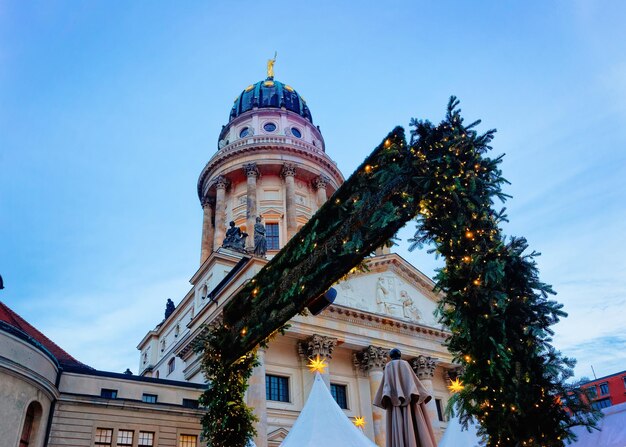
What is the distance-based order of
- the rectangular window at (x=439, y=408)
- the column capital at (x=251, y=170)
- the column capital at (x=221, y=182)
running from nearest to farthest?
the rectangular window at (x=439, y=408)
the column capital at (x=251, y=170)
the column capital at (x=221, y=182)

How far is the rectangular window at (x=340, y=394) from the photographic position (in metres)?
27.2

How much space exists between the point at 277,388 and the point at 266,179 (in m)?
21.8

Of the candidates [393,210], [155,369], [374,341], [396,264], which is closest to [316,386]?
[393,210]

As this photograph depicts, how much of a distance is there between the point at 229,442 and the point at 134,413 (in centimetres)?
1252

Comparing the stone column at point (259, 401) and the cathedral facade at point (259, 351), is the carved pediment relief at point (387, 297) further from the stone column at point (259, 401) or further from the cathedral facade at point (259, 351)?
the stone column at point (259, 401)

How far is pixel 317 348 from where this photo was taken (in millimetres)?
26359

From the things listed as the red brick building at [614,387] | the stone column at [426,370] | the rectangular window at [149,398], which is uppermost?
the red brick building at [614,387]

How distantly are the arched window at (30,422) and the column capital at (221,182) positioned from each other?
25.7 m

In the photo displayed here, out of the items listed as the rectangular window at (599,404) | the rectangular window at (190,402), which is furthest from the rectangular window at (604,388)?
the rectangular window at (190,402)

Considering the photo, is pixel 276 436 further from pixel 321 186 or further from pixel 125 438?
pixel 321 186

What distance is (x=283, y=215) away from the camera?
137 ft

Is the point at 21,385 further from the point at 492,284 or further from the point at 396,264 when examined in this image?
the point at 396,264

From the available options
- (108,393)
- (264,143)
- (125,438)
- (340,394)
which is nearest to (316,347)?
(340,394)

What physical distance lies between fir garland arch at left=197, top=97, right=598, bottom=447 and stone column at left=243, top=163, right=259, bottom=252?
2793 cm
